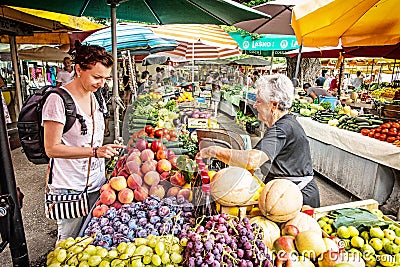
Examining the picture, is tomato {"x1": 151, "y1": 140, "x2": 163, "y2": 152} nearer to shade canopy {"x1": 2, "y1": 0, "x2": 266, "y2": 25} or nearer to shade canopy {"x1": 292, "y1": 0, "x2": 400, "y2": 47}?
shade canopy {"x1": 2, "y1": 0, "x2": 266, "y2": 25}

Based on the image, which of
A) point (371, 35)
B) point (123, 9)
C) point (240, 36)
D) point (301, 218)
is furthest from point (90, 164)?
point (240, 36)

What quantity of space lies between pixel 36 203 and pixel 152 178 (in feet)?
9.92

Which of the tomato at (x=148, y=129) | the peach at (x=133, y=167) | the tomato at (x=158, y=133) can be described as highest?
the tomato at (x=148, y=129)

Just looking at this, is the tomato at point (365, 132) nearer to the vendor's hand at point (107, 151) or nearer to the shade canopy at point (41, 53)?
the vendor's hand at point (107, 151)

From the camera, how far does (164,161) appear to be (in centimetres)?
190

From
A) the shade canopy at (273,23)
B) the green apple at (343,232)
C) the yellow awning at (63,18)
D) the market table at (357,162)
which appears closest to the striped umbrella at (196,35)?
the shade canopy at (273,23)

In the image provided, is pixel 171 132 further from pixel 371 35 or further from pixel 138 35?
pixel 371 35

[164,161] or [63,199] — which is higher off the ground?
[164,161]

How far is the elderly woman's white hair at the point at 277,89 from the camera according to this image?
2.14m

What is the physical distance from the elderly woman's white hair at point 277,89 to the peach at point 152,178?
3.22 ft

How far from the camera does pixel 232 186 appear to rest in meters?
1.54

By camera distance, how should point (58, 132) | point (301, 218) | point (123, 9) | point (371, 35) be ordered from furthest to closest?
1. point (371, 35)
2. point (123, 9)
3. point (58, 132)
4. point (301, 218)

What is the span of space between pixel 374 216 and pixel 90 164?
2.01 meters

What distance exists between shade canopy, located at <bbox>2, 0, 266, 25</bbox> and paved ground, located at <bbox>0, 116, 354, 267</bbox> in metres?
0.97
